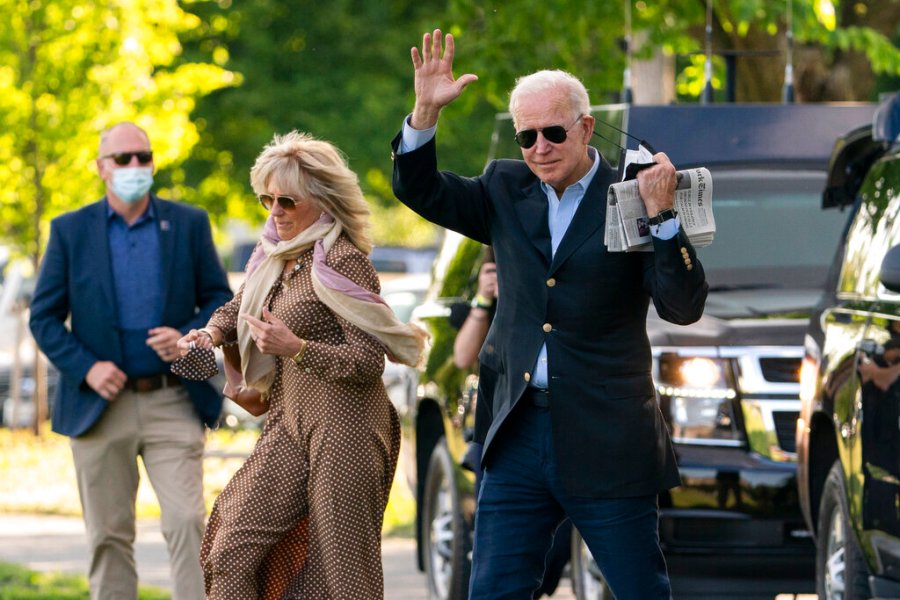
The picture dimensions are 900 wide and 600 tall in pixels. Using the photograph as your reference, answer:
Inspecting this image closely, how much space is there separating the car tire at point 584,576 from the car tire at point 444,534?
644 mm

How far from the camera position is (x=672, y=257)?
517 centimetres

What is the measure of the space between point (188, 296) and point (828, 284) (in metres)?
2.50

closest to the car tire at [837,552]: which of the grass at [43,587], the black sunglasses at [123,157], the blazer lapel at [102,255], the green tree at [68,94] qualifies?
the blazer lapel at [102,255]

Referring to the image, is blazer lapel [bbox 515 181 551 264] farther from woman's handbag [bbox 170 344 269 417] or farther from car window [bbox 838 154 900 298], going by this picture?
car window [bbox 838 154 900 298]

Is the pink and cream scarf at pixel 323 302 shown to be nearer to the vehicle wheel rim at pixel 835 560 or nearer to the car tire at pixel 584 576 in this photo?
the vehicle wheel rim at pixel 835 560

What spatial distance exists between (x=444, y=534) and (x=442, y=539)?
4 centimetres

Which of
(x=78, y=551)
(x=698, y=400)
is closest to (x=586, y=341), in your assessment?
(x=698, y=400)

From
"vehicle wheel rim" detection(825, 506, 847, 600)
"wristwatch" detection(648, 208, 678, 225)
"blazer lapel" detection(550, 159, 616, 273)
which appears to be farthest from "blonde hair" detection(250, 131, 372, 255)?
"vehicle wheel rim" detection(825, 506, 847, 600)

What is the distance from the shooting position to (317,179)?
21.3 feet

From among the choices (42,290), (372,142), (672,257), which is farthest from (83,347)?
(372,142)

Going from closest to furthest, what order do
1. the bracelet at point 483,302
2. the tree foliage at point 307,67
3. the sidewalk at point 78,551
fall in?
1. the bracelet at point 483,302
2. the sidewalk at point 78,551
3. the tree foliage at point 307,67

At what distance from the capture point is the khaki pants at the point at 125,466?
7.96m

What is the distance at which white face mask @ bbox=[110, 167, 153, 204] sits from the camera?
316 inches

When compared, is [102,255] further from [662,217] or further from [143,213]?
[662,217]
